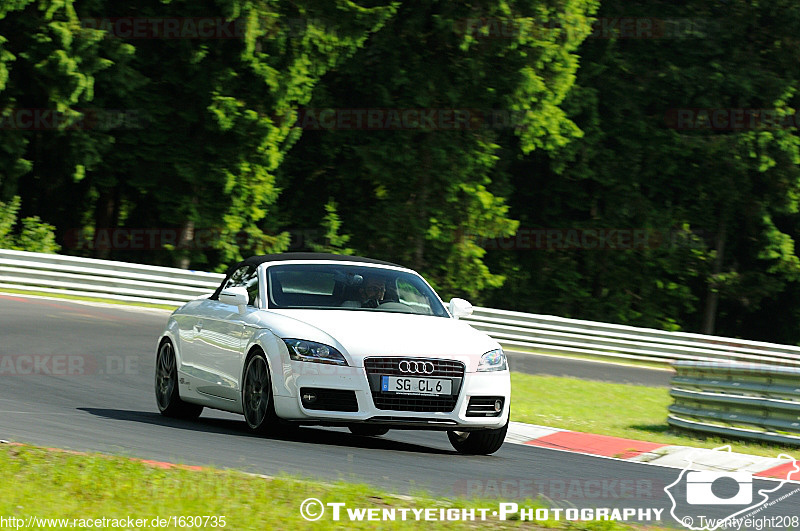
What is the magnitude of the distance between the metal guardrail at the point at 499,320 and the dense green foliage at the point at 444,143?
643 cm

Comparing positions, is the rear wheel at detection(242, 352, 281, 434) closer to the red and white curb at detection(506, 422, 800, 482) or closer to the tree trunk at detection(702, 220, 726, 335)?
the red and white curb at detection(506, 422, 800, 482)

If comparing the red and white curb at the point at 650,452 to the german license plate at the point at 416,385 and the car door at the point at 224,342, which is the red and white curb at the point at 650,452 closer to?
the german license plate at the point at 416,385

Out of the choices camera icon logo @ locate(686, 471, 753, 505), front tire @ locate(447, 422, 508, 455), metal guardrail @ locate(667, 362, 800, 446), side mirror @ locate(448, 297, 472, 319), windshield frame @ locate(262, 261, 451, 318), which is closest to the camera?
camera icon logo @ locate(686, 471, 753, 505)

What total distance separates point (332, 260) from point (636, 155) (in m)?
29.9

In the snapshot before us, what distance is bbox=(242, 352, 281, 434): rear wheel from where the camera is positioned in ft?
31.5

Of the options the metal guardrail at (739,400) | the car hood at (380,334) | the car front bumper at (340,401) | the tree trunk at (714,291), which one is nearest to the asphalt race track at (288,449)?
the car front bumper at (340,401)

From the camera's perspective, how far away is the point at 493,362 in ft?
32.7

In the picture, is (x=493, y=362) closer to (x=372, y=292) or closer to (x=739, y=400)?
(x=372, y=292)

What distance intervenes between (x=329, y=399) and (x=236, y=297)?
1.37 m

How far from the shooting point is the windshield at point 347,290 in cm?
1047

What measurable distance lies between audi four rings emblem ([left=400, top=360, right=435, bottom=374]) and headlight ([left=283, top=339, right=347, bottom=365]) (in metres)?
0.45

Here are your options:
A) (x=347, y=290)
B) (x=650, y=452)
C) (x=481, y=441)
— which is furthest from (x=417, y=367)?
(x=650, y=452)

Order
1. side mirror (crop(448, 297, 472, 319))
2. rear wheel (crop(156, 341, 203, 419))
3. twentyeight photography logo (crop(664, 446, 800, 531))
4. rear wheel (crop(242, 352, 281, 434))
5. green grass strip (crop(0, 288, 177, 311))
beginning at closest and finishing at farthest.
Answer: twentyeight photography logo (crop(664, 446, 800, 531)) < rear wheel (crop(242, 352, 281, 434)) < side mirror (crop(448, 297, 472, 319)) < rear wheel (crop(156, 341, 203, 419)) < green grass strip (crop(0, 288, 177, 311))

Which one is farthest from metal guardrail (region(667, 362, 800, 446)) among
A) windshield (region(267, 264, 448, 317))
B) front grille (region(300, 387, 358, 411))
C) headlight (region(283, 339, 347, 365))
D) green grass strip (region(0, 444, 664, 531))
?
green grass strip (region(0, 444, 664, 531))
